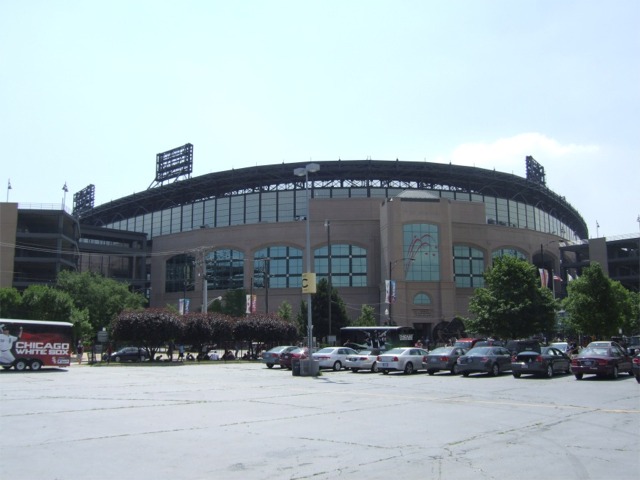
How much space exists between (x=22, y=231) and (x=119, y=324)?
51.0 m

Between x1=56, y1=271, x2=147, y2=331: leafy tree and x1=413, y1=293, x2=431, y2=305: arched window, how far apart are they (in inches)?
1329

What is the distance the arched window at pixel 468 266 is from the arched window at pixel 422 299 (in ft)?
25.9

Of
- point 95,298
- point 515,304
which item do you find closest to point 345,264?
point 95,298

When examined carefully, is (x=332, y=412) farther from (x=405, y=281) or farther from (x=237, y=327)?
(x=405, y=281)

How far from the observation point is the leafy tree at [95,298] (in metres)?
71.4

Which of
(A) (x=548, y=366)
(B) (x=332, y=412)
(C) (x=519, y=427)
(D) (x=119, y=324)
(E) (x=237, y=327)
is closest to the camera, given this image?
(C) (x=519, y=427)

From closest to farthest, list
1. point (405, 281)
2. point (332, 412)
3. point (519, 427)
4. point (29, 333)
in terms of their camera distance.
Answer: point (519, 427)
point (332, 412)
point (29, 333)
point (405, 281)

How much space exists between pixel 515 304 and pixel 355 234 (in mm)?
40732

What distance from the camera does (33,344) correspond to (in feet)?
110

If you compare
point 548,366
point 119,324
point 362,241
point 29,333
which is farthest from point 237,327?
point 362,241

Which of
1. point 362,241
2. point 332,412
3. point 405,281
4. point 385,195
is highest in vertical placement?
point 385,195

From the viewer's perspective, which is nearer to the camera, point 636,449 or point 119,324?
point 636,449

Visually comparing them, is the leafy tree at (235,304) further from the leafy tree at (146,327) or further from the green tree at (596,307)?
the green tree at (596,307)

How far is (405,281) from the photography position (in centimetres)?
7675
